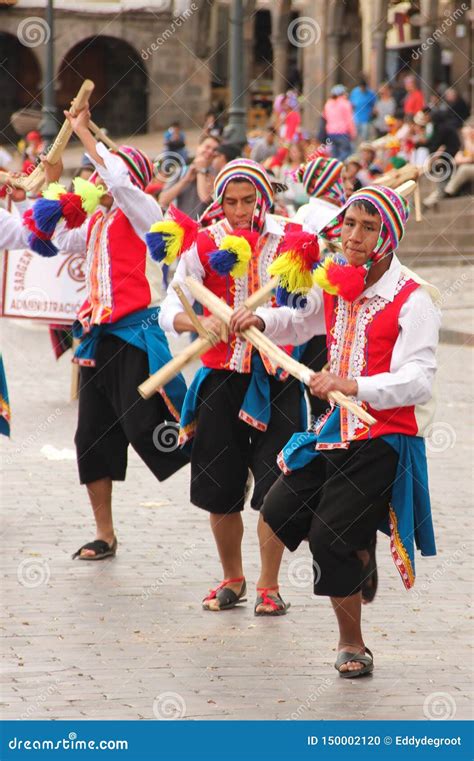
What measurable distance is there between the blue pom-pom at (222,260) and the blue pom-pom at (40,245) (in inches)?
66.8

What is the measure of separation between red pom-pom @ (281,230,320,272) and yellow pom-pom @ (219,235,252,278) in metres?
0.35

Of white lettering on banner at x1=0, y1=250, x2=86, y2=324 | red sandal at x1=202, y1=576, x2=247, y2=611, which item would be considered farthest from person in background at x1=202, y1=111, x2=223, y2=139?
red sandal at x1=202, y1=576, x2=247, y2=611

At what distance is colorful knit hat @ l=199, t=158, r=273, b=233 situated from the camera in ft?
21.3

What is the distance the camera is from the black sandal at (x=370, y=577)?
5.79 metres

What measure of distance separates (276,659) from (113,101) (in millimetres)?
38420

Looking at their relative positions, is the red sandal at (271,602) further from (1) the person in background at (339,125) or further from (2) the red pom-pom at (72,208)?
(1) the person in background at (339,125)

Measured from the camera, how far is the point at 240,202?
651 centimetres

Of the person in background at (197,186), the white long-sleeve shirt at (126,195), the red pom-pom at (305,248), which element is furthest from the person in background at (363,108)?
the red pom-pom at (305,248)

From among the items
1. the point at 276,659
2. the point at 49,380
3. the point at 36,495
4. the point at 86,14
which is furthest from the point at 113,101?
the point at 276,659

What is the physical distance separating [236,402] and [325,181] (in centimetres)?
303

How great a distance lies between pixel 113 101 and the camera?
141 ft

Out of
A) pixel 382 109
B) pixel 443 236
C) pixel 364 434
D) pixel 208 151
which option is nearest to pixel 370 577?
pixel 364 434

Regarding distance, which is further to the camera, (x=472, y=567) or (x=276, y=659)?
(x=472, y=567)

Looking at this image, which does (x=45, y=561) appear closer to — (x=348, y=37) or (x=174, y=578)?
(x=174, y=578)
